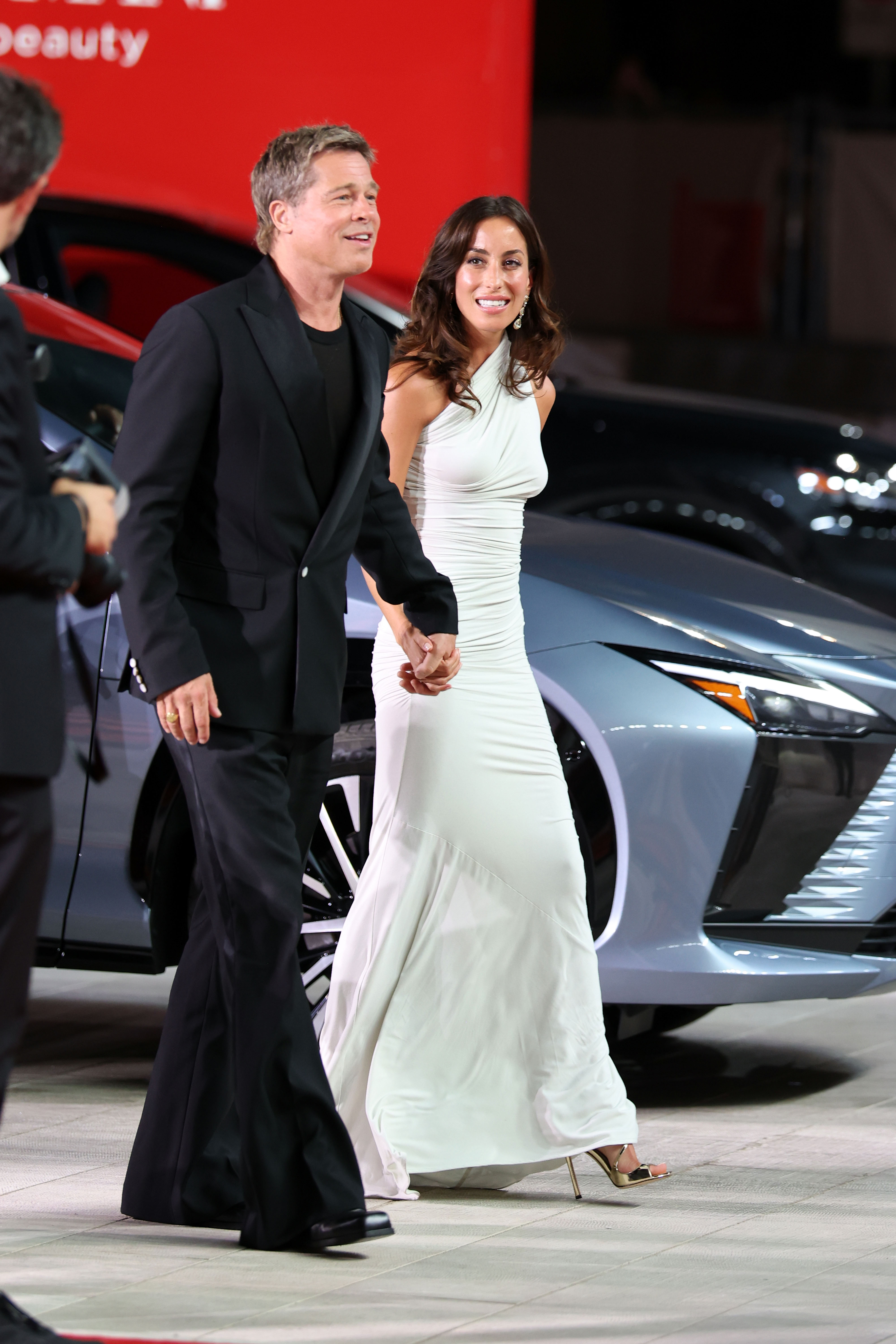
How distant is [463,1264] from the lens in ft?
12.2

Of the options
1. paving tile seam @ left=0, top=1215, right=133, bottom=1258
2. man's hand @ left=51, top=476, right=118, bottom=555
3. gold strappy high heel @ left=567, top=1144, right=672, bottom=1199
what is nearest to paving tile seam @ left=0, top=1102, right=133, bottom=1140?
paving tile seam @ left=0, top=1215, right=133, bottom=1258

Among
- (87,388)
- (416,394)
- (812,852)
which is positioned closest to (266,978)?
(416,394)

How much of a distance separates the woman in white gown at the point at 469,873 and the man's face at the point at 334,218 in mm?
601

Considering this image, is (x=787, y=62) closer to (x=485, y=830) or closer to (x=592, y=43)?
(x=592, y=43)

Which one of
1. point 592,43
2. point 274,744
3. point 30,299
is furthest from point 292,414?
point 592,43

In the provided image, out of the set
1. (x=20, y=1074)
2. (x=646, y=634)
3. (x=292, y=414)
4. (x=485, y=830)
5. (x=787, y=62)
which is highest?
(x=787, y=62)

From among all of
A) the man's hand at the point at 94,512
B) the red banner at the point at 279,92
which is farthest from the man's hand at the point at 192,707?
the red banner at the point at 279,92

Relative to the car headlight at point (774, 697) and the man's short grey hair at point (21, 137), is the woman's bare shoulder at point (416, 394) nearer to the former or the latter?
the car headlight at point (774, 697)

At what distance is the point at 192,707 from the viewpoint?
3564 mm

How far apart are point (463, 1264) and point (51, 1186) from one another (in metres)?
0.91

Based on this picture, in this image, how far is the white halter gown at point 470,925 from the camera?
4199 millimetres

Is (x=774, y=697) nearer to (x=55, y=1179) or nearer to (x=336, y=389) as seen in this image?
(x=336, y=389)

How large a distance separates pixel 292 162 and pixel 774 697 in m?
1.66

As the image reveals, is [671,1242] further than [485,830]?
No
